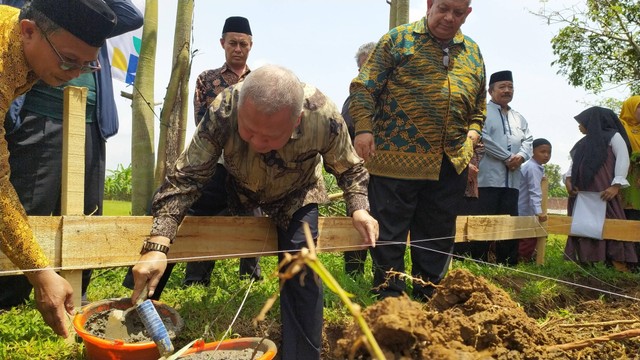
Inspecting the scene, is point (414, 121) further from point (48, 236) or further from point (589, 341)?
point (48, 236)

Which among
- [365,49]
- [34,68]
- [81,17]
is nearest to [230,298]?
[34,68]

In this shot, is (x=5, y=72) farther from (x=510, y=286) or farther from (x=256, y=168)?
(x=510, y=286)

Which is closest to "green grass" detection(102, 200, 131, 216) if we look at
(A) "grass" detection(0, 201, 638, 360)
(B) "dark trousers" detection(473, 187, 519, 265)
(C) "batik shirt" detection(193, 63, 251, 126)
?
(C) "batik shirt" detection(193, 63, 251, 126)

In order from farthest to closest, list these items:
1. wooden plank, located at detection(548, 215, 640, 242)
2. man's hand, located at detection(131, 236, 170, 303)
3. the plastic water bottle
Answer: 1. wooden plank, located at detection(548, 215, 640, 242)
2. man's hand, located at detection(131, 236, 170, 303)
3. the plastic water bottle

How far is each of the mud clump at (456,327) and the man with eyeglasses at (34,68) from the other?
1345mm

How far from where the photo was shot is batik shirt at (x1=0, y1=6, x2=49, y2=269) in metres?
2.22

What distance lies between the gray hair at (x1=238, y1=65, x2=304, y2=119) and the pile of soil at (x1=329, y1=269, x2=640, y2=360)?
106 centimetres

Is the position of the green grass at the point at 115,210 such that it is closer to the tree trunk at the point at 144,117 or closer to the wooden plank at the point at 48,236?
the tree trunk at the point at 144,117

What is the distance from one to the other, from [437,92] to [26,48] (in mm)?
2628

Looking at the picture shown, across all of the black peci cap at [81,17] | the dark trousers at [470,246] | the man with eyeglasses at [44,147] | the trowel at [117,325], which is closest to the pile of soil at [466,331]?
the trowel at [117,325]

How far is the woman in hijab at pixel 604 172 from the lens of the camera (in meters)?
6.13

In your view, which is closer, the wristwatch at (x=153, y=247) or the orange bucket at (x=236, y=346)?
the orange bucket at (x=236, y=346)

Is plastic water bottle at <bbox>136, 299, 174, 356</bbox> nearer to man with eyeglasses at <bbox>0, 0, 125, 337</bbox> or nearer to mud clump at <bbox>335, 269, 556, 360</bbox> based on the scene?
man with eyeglasses at <bbox>0, 0, 125, 337</bbox>

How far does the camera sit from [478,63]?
420 centimetres
